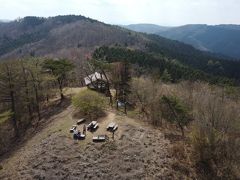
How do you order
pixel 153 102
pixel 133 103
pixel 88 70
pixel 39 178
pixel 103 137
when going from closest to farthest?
pixel 39 178
pixel 103 137
pixel 153 102
pixel 133 103
pixel 88 70

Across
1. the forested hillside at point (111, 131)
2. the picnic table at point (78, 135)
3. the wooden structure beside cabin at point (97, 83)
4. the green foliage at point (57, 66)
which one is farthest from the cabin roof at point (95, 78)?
the picnic table at point (78, 135)

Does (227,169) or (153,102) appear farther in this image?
(153,102)

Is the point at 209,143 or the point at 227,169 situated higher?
the point at 209,143

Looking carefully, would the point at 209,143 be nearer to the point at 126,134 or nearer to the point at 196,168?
the point at 196,168

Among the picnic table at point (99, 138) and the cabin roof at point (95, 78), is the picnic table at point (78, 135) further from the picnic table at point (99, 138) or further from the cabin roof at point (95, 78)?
the cabin roof at point (95, 78)

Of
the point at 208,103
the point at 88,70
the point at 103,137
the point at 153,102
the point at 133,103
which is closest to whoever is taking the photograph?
the point at 103,137

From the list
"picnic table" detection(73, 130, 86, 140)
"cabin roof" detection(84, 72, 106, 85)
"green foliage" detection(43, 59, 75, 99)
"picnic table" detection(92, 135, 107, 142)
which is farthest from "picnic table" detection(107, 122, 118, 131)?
"cabin roof" detection(84, 72, 106, 85)

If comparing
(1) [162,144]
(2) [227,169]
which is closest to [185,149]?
(1) [162,144]
